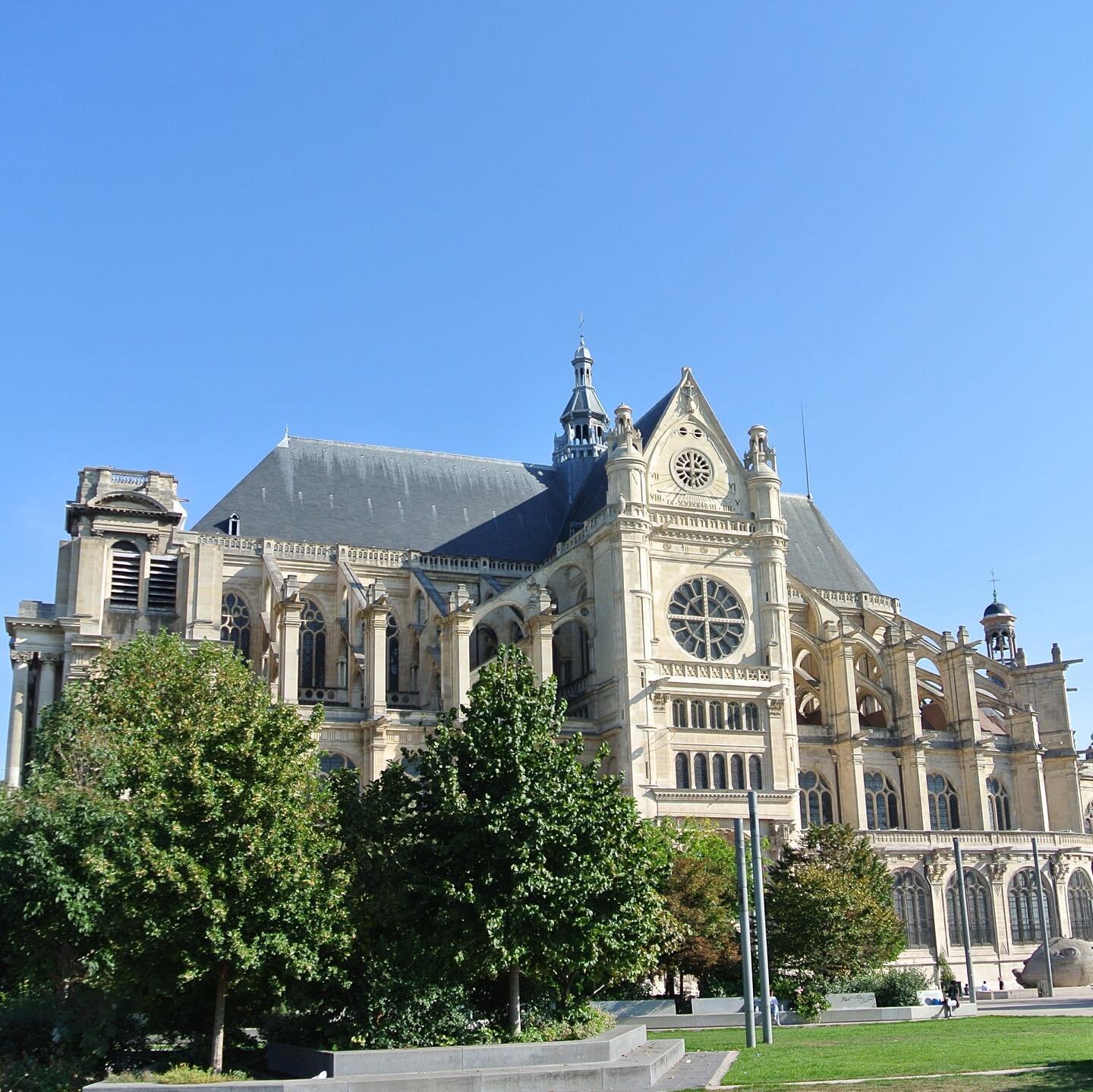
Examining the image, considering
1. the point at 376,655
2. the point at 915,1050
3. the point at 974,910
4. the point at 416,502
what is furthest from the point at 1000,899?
the point at 915,1050

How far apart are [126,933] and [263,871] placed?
2.96 metres

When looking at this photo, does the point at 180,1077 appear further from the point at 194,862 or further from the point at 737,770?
the point at 737,770

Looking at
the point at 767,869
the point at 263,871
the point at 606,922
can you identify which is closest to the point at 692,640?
the point at 767,869

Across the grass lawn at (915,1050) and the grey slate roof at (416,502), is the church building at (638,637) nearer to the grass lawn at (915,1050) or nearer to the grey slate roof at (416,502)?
the grey slate roof at (416,502)

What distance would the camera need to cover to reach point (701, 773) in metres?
55.4

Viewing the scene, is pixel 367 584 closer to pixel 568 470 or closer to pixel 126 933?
pixel 568 470

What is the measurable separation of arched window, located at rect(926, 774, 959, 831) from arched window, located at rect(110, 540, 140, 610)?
3608 centimetres

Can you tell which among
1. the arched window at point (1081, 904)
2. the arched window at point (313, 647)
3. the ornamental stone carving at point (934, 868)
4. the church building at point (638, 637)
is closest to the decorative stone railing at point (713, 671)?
the church building at point (638, 637)

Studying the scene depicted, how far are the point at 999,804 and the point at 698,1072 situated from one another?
4421cm

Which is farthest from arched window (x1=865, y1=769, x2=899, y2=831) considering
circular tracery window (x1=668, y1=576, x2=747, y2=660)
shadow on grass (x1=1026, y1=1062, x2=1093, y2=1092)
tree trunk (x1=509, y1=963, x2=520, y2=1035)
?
shadow on grass (x1=1026, y1=1062, x2=1093, y2=1092)

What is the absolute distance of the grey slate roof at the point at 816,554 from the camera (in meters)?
71.6

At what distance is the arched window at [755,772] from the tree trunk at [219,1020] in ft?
105

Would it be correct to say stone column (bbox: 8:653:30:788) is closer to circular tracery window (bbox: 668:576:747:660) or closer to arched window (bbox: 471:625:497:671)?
arched window (bbox: 471:625:497:671)

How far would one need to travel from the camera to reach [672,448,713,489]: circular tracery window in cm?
6047
